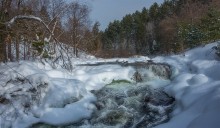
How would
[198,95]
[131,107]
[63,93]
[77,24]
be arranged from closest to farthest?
[198,95], [131,107], [63,93], [77,24]

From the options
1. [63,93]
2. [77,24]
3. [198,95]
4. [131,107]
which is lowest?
[131,107]

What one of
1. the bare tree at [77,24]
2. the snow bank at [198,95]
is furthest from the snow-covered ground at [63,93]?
the bare tree at [77,24]

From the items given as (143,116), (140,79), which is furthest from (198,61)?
(143,116)

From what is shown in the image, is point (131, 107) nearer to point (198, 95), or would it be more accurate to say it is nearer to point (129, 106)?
point (129, 106)

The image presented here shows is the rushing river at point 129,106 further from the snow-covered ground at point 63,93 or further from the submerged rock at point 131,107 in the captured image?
the snow-covered ground at point 63,93

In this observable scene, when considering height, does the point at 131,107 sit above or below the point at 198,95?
below

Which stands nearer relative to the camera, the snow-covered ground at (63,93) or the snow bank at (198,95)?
the snow bank at (198,95)

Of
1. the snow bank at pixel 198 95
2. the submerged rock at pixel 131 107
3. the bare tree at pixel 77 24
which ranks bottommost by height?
the submerged rock at pixel 131 107

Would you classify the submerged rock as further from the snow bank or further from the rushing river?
the snow bank

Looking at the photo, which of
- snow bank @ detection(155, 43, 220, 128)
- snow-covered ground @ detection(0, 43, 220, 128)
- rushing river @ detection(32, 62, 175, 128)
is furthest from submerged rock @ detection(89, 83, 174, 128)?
snow bank @ detection(155, 43, 220, 128)

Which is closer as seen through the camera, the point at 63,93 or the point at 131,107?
the point at 131,107

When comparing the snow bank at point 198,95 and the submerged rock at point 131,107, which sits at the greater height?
the snow bank at point 198,95

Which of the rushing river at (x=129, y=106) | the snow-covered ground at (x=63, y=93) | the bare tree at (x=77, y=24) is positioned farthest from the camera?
the bare tree at (x=77, y=24)

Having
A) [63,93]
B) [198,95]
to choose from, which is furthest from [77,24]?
[198,95]
